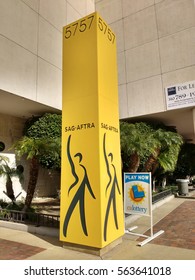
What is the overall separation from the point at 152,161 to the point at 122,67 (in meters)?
7.42

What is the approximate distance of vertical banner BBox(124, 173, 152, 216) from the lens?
655cm

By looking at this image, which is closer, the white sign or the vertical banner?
the vertical banner

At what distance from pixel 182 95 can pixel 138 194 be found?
8.77m

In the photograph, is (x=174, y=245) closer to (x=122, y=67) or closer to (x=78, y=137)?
(x=78, y=137)

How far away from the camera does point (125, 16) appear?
16422 millimetres

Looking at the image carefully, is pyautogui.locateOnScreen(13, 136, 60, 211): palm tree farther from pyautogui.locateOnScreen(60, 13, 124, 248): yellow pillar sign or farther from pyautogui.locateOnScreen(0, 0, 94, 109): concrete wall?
pyautogui.locateOnScreen(0, 0, 94, 109): concrete wall

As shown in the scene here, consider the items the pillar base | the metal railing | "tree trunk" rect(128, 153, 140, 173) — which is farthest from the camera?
"tree trunk" rect(128, 153, 140, 173)

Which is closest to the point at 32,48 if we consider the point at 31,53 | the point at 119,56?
the point at 31,53

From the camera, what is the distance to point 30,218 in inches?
325

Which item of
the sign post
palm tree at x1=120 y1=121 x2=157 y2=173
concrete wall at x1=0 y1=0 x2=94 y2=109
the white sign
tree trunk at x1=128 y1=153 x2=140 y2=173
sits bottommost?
the sign post

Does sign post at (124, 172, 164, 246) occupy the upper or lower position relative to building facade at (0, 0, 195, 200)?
lower

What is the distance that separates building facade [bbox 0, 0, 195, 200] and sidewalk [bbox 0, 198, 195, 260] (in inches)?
284

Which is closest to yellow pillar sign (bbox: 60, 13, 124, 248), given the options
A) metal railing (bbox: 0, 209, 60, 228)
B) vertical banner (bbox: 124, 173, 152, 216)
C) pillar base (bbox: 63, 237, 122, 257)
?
pillar base (bbox: 63, 237, 122, 257)

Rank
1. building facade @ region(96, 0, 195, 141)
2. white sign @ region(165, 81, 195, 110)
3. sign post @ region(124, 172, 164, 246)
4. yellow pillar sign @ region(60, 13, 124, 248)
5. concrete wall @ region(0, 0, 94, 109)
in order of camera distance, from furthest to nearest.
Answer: building facade @ region(96, 0, 195, 141)
white sign @ region(165, 81, 195, 110)
concrete wall @ region(0, 0, 94, 109)
sign post @ region(124, 172, 164, 246)
yellow pillar sign @ region(60, 13, 124, 248)
